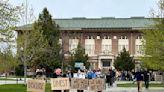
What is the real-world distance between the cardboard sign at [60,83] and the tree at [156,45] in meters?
16.9

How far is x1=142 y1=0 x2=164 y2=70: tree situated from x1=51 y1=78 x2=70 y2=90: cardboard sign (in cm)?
1685

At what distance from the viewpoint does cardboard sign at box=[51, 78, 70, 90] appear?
25.0 m

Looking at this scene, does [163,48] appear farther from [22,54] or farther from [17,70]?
[17,70]

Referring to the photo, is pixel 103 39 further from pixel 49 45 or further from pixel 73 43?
pixel 49 45

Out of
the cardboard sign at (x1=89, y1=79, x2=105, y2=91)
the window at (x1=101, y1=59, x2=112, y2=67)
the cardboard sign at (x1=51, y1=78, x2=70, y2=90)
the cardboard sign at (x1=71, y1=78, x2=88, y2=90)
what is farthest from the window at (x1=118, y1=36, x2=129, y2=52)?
the cardboard sign at (x1=51, y1=78, x2=70, y2=90)

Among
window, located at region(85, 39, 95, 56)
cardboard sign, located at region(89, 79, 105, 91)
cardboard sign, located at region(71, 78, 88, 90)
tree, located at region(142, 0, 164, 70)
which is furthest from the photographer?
window, located at region(85, 39, 95, 56)

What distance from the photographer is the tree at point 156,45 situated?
1628 inches

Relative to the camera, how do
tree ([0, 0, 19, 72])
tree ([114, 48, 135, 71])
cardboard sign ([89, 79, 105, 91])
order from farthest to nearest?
tree ([114, 48, 135, 71]), tree ([0, 0, 19, 72]), cardboard sign ([89, 79, 105, 91])

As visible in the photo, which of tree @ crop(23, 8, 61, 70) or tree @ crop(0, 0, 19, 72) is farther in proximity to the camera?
tree @ crop(23, 8, 61, 70)

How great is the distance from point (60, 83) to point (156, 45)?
18.4 meters

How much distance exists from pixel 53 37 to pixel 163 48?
152 ft

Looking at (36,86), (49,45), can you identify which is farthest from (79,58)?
(36,86)

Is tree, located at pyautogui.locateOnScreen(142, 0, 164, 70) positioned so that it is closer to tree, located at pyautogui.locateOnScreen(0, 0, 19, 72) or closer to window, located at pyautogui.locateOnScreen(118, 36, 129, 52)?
tree, located at pyautogui.locateOnScreen(0, 0, 19, 72)

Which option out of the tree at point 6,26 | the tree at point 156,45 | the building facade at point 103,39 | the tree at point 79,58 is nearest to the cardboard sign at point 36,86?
the tree at point 6,26
